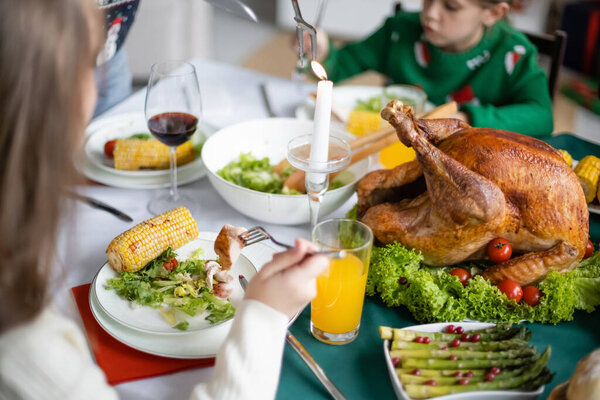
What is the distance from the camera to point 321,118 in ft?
3.76

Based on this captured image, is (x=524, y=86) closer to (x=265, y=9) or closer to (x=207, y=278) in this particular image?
(x=207, y=278)

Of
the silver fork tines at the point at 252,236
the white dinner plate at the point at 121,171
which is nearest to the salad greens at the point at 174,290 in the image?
the silver fork tines at the point at 252,236

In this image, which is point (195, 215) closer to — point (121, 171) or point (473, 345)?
point (121, 171)

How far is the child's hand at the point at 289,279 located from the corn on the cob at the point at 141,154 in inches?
32.3

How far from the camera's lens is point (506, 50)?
2.27 meters

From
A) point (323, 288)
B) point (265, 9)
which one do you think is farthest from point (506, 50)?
point (265, 9)

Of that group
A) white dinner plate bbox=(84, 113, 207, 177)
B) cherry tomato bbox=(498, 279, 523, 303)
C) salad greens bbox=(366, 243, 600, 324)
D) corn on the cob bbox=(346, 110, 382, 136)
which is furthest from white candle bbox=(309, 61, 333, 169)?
corn on the cob bbox=(346, 110, 382, 136)

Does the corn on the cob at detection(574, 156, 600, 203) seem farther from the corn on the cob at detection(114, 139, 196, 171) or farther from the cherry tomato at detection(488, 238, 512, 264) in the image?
the corn on the cob at detection(114, 139, 196, 171)

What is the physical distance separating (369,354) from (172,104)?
813 mm

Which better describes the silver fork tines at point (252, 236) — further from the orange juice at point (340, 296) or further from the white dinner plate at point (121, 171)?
the white dinner plate at point (121, 171)

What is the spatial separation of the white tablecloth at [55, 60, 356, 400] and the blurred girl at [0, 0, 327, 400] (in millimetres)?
65

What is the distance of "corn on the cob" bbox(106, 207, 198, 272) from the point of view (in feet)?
3.75

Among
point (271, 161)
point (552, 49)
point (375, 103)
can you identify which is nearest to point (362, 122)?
point (375, 103)

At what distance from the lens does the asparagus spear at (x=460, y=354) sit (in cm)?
96
